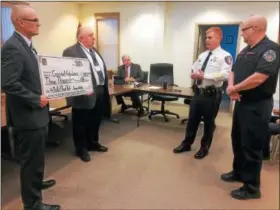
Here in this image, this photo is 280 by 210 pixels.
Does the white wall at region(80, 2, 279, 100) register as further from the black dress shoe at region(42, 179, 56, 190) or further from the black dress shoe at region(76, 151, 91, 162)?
the black dress shoe at region(42, 179, 56, 190)

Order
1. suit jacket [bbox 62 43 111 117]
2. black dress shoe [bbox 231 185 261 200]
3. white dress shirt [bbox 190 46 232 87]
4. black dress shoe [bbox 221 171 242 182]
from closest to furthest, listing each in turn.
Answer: black dress shoe [bbox 231 185 261 200], black dress shoe [bbox 221 171 242 182], suit jacket [bbox 62 43 111 117], white dress shirt [bbox 190 46 232 87]

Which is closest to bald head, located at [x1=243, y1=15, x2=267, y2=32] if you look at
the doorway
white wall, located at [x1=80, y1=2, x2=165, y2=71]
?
the doorway

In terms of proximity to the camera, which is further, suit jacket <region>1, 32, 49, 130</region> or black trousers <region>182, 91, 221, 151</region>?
black trousers <region>182, 91, 221, 151</region>

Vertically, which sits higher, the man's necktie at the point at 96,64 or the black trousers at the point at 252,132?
the man's necktie at the point at 96,64

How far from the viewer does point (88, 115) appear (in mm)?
2969

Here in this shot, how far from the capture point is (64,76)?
224 centimetres

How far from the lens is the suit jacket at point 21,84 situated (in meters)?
1.63

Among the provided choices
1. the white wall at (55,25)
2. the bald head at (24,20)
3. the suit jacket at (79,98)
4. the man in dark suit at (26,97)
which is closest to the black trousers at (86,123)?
the suit jacket at (79,98)

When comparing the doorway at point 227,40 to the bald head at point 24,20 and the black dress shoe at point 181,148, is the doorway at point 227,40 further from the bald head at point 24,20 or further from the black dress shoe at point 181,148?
the bald head at point 24,20

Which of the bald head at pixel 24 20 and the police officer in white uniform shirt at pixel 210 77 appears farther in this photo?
the police officer in white uniform shirt at pixel 210 77

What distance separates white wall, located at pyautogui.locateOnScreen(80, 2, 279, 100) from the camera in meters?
5.45

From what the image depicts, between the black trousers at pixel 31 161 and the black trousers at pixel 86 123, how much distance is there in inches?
39.5

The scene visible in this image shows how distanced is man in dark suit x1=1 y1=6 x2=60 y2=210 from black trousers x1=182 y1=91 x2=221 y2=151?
1.77m

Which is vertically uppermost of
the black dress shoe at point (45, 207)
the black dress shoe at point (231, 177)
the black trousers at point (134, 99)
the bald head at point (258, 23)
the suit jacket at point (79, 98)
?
the bald head at point (258, 23)
